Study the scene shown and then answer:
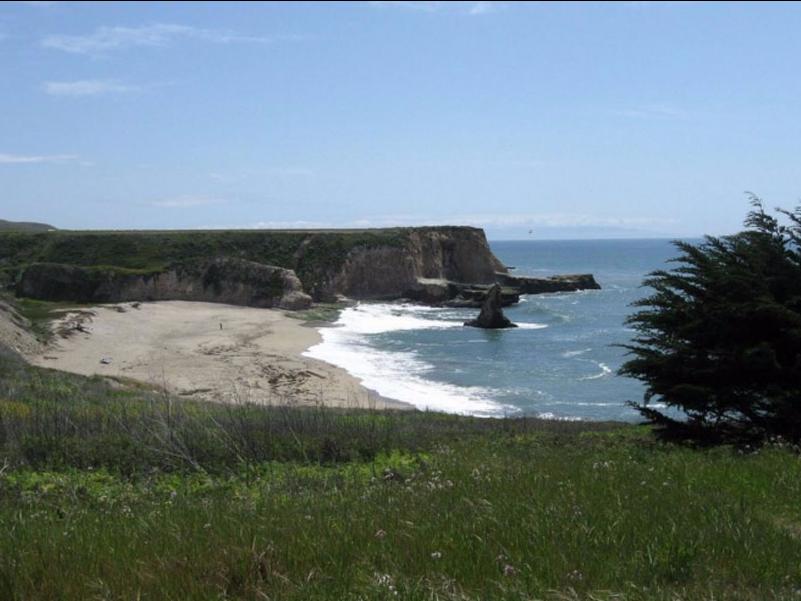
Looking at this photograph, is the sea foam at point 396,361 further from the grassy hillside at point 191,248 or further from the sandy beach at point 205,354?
the grassy hillside at point 191,248

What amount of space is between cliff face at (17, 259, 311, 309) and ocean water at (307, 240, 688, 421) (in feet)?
23.3

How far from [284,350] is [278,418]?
36348 mm

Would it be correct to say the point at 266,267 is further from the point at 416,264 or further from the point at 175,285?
the point at 416,264

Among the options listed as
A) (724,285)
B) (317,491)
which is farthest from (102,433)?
(724,285)

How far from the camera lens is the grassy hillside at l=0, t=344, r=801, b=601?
4.14 meters

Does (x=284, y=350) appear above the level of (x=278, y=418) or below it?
below

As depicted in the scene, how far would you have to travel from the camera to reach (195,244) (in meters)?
86.4

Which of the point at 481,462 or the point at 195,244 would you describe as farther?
the point at 195,244

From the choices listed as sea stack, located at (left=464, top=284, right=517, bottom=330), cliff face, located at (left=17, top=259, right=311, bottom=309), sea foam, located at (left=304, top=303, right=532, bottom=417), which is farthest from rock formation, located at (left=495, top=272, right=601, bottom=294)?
sea stack, located at (left=464, top=284, right=517, bottom=330)

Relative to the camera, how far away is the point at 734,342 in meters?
11.8

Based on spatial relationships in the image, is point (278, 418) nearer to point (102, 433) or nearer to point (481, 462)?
point (102, 433)

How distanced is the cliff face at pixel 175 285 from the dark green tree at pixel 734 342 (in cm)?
6215

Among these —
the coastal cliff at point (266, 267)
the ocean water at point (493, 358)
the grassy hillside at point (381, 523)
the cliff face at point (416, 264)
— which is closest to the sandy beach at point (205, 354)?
the ocean water at point (493, 358)

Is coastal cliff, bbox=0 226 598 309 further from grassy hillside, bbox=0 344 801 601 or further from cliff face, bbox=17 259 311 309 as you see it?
grassy hillside, bbox=0 344 801 601
